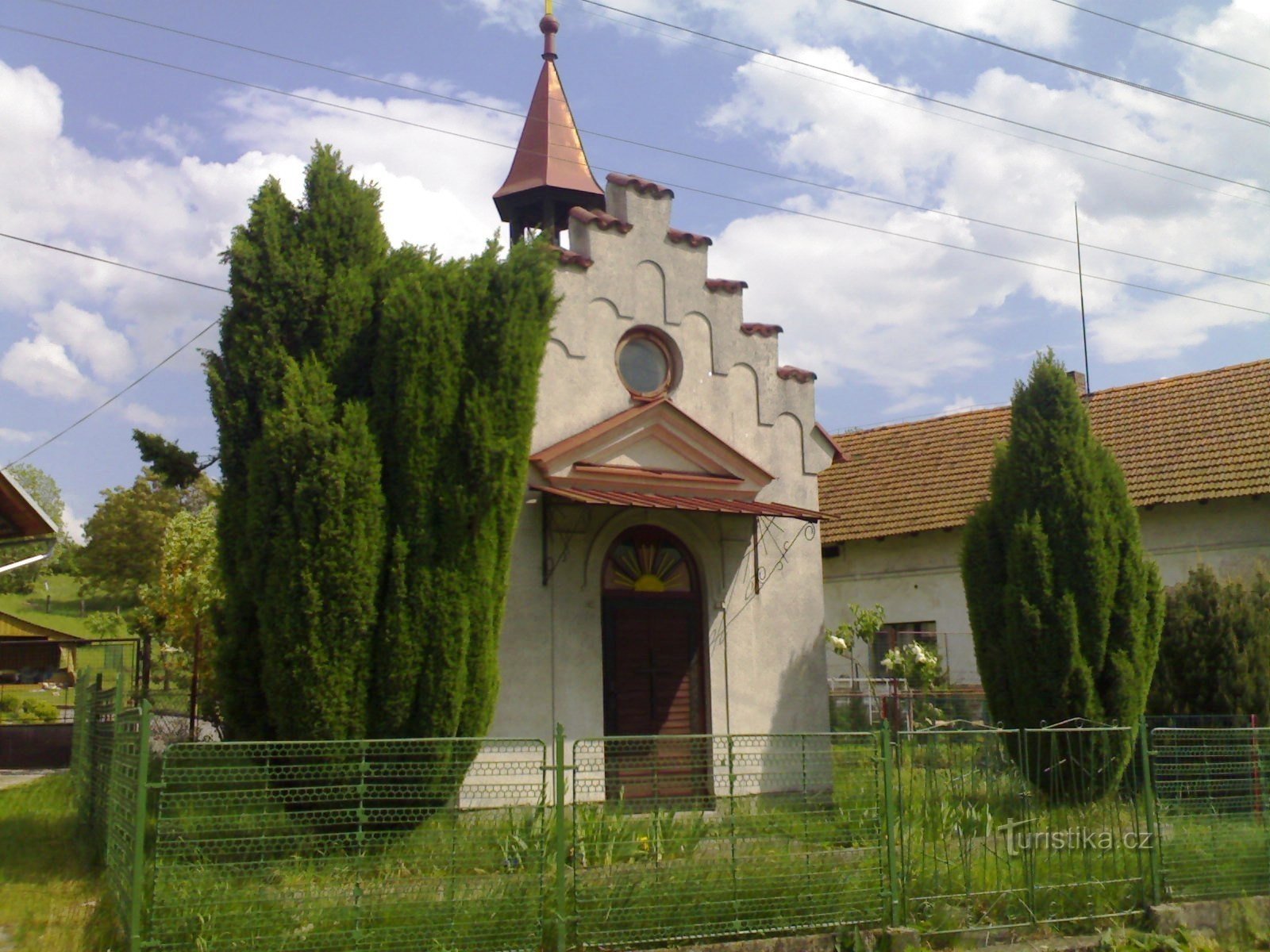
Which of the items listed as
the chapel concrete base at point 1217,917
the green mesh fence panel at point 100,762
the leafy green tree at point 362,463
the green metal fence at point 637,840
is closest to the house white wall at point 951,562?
the chapel concrete base at point 1217,917

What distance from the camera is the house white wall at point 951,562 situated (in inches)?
781

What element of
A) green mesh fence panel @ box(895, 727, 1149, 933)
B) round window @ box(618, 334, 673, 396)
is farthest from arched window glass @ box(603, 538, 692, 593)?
green mesh fence panel @ box(895, 727, 1149, 933)

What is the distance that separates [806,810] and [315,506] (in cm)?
446

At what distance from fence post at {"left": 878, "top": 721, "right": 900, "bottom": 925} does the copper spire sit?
8.89m

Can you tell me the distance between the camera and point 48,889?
9.03 m

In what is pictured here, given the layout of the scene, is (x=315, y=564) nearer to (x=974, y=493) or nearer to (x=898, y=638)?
(x=898, y=638)

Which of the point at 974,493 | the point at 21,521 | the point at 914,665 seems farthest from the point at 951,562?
the point at 21,521

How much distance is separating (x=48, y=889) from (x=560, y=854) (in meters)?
4.12

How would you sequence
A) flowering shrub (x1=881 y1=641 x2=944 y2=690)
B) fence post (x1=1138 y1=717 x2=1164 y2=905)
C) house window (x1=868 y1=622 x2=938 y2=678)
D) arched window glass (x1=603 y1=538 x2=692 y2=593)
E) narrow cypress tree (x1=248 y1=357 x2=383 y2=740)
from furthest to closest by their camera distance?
house window (x1=868 y1=622 x2=938 y2=678), flowering shrub (x1=881 y1=641 x2=944 y2=690), arched window glass (x1=603 y1=538 x2=692 y2=593), fence post (x1=1138 y1=717 x2=1164 y2=905), narrow cypress tree (x1=248 y1=357 x2=383 y2=740)

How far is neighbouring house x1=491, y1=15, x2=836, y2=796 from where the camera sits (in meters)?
12.1

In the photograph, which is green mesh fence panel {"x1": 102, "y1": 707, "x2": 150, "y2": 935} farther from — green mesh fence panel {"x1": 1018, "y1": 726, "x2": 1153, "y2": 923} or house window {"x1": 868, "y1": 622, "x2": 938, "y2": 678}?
house window {"x1": 868, "y1": 622, "x2": 938, "y2": 678}

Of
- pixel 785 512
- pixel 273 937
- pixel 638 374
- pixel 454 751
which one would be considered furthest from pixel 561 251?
pixel 273 937

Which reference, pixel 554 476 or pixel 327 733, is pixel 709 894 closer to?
pixel 327 733

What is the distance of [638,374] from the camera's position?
43.8 ft
